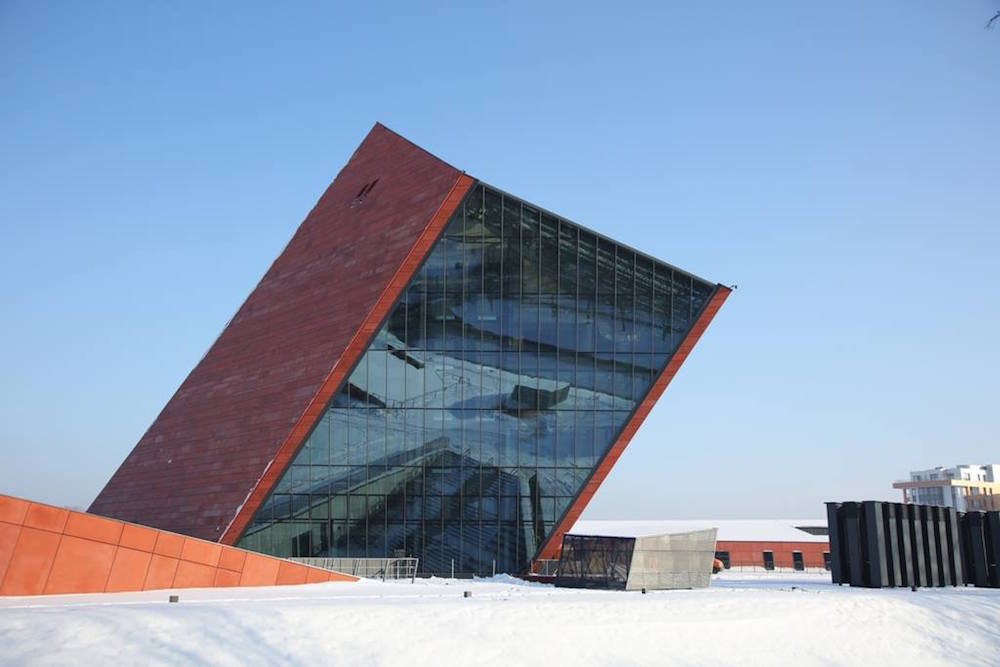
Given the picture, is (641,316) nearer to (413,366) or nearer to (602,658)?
(413,366)

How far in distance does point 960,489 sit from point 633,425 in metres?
83.5

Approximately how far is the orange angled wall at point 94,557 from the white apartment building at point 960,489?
270ft

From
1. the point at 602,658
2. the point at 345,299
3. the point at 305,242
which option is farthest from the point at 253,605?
the point at 305,242

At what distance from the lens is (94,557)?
71.9 feet

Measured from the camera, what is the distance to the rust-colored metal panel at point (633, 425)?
1364 inches

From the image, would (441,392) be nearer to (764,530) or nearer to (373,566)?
(373,566)

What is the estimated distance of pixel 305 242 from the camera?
4094 centimetres

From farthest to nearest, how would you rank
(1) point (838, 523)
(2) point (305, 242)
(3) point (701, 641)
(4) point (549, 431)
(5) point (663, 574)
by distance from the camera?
(2) point (305, 242), (4) point (549, 431), (1) point (838, 523), (5) point (663, 574), (3) point (701, 641)

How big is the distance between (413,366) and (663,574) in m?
10.6

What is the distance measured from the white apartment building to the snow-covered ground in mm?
72391

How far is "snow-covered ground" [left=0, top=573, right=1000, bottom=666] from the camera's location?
17578 mm

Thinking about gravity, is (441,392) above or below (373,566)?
above

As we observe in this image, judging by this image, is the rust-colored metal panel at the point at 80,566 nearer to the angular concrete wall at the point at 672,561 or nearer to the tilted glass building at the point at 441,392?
the tilted glass building at the point at 441,392

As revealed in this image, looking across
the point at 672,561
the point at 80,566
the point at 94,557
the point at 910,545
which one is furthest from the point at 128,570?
the point at 910,545
